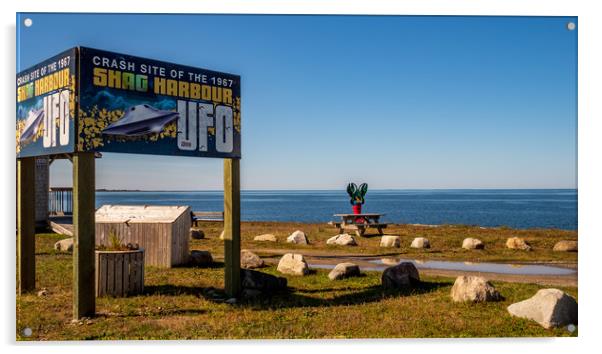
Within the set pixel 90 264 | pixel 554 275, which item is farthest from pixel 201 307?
pixel 554 275

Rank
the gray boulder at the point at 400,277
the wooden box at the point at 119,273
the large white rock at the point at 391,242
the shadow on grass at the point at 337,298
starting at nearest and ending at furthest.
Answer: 1. the shadow on grass at the point at 337,298
2. the wooden box at the point at 119,273
3. the gray boulder at the point at 400,277
4. the large white rock at the point at 391,242

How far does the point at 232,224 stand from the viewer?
33.3 feet

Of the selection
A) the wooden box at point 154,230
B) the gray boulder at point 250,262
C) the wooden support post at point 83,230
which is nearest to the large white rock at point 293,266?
the gray boulder at point 250,262

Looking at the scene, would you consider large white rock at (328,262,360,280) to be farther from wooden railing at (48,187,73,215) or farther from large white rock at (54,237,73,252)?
wooden railing at (48,187,73,215)

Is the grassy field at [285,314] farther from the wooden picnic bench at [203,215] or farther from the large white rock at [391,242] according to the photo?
the wooden picnic bench at [203,215]

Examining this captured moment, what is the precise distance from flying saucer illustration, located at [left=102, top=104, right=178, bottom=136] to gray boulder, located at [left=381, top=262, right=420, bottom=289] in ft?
18.2

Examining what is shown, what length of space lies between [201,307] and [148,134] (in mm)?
3070

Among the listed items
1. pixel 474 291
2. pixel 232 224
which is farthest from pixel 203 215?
pixel 474 291

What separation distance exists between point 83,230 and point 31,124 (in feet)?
7.34

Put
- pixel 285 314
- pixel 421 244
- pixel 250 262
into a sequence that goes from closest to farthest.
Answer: pixel 285 314 → pixel 250 262 → pixel 421 244

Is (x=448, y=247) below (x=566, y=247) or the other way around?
below

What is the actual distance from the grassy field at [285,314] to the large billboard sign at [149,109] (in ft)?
8.61

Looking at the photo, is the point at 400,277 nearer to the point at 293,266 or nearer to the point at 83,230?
the point at 293,266

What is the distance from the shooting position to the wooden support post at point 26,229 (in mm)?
10352
